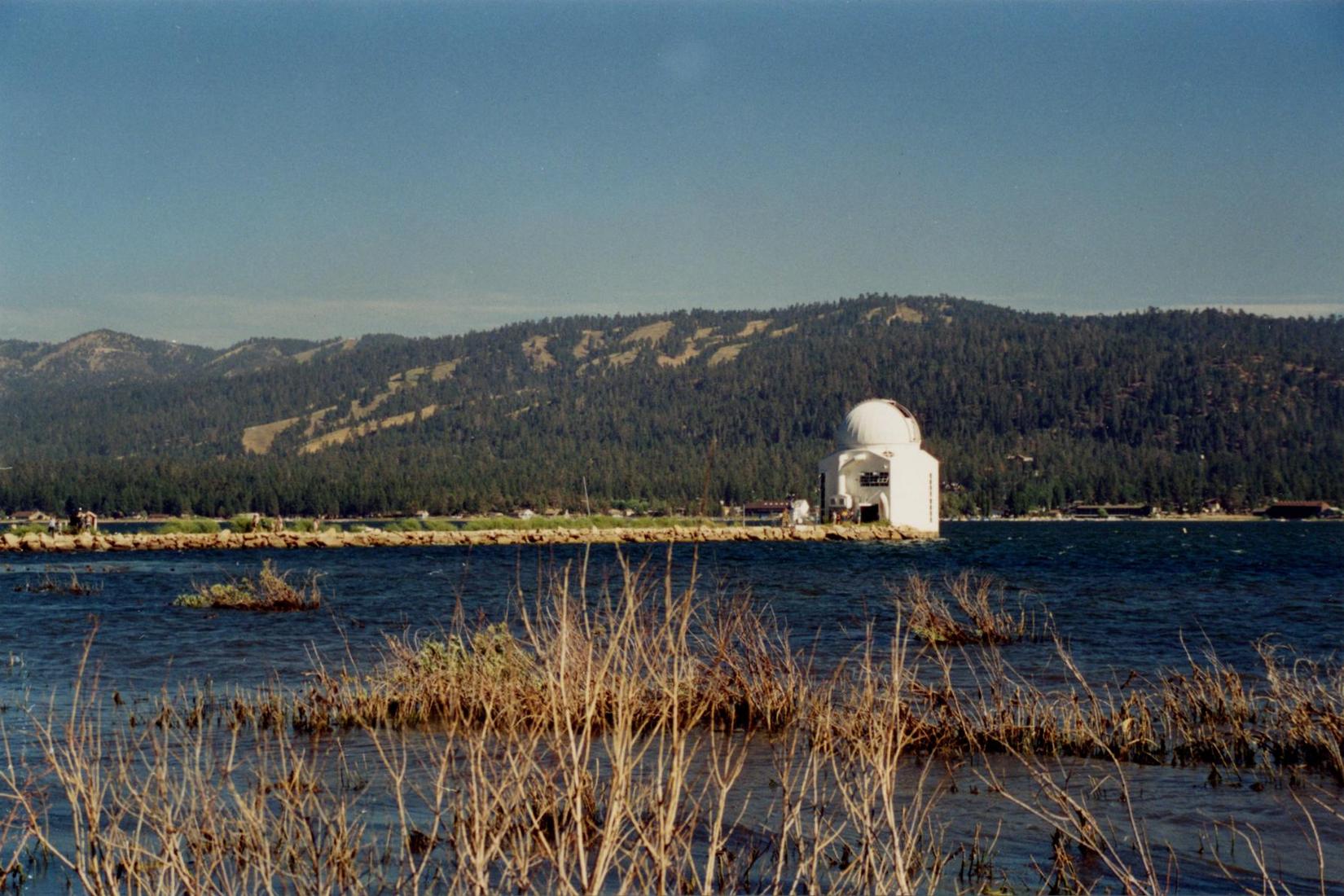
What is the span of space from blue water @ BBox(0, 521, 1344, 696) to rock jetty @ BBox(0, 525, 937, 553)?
3.80m

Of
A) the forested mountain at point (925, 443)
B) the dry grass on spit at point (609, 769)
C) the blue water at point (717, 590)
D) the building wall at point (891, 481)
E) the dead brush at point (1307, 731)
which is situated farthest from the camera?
the forested mountain at point (925, 443)

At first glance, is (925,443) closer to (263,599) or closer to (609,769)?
(263,599)

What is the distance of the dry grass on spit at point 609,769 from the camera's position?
5.41 meters

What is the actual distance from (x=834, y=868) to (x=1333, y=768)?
472 centimetres

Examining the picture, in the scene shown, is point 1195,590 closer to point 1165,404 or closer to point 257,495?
point 257,495

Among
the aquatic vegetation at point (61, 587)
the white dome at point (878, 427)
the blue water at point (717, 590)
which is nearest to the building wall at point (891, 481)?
the white dome at point (878, 427)

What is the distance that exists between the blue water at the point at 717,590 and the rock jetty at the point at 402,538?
380 cm

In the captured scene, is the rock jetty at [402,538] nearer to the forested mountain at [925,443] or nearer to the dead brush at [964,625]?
Answer: the dead brush at [964,625]

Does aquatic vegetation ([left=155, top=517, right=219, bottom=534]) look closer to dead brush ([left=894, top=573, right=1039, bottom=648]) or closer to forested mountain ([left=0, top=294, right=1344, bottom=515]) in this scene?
dead brush ([left=894, top=573, right=1039, bottom=648])

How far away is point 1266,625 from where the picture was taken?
2262cm

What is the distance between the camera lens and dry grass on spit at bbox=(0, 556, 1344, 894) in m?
5.41

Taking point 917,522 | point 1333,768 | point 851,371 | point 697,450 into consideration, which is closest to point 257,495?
point 697,450

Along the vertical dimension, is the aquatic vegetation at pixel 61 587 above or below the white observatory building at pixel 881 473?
below

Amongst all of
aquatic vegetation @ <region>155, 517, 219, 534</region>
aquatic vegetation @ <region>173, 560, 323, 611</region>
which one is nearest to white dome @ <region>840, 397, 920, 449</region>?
aquatic vegetation @ <region>155, 517, 219, 534</region>
